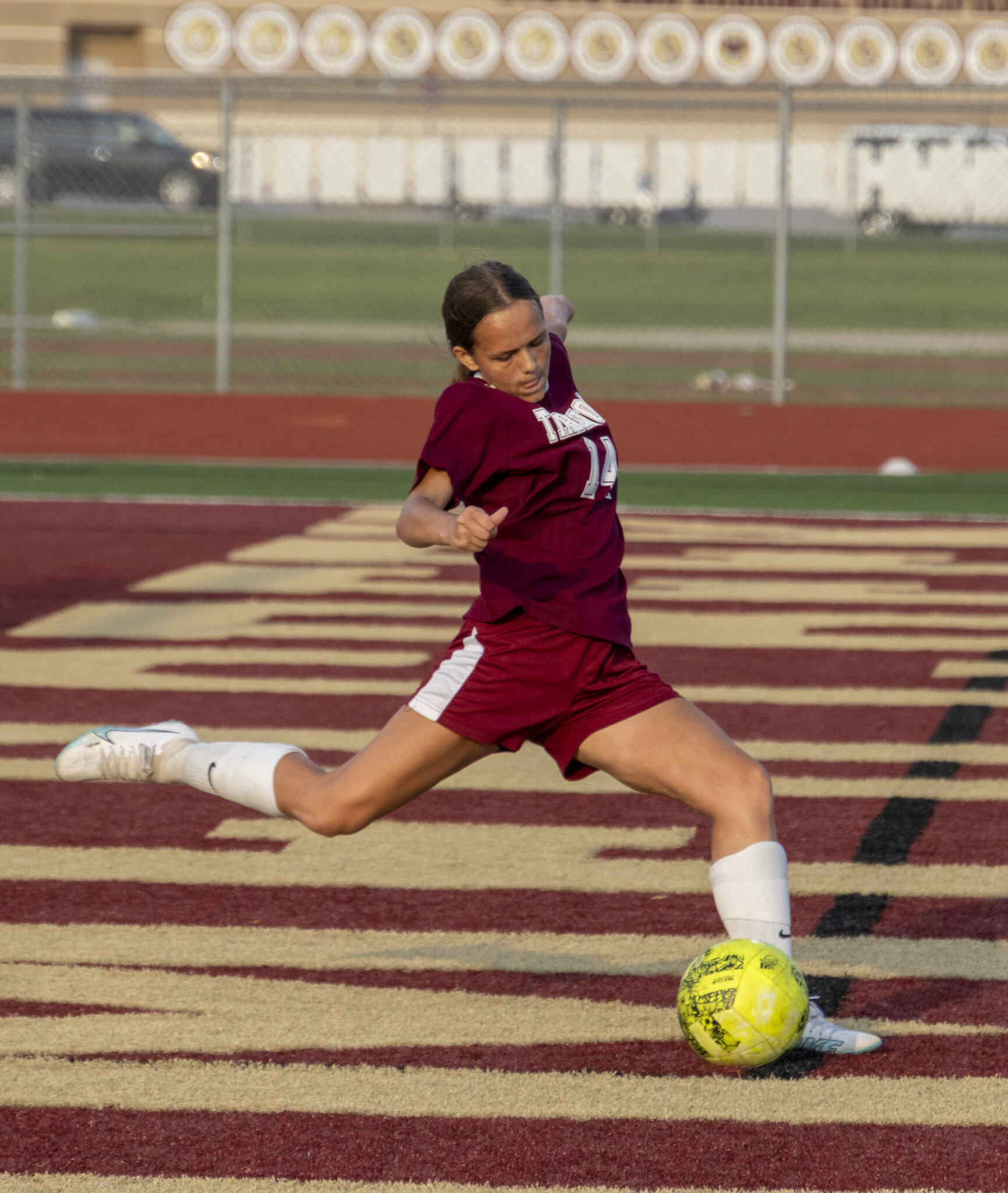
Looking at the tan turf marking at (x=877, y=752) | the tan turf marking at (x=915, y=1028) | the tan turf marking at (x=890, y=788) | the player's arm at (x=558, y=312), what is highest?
the player's arm at (x=558, y=312)

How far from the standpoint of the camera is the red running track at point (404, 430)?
15102 millimetres

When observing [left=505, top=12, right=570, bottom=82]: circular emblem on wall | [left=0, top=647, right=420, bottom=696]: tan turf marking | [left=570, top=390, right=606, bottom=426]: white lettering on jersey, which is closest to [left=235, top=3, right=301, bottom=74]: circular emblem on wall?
[left=505, top=12, right=570, bottom=82]: circular emblem on wall

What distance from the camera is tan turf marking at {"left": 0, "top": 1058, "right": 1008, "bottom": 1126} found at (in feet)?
12.5

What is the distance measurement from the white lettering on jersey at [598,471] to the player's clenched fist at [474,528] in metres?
0.46

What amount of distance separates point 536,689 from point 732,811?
0.47 metres

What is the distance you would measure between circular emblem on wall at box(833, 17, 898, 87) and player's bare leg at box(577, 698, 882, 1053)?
46.5 m

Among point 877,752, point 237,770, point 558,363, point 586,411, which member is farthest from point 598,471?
point 877,752

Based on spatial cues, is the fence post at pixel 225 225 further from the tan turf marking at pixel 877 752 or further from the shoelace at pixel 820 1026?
the shoelace at pixel 820 1026

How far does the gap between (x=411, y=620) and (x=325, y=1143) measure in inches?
224

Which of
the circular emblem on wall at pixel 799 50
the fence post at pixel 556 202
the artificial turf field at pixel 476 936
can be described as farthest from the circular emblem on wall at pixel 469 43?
the artificial turf field at pixel 476 936

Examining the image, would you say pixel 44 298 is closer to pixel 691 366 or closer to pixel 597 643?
pixel 691 366

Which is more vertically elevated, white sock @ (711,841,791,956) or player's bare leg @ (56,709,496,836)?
player's bare leg @ (56,709,496,836)

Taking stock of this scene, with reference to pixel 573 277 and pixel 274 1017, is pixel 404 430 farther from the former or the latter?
pixel 573 277

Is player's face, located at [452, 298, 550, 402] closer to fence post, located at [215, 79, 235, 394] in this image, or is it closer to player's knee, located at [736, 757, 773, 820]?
player's knee, located at [736, 757, 773, 820]
